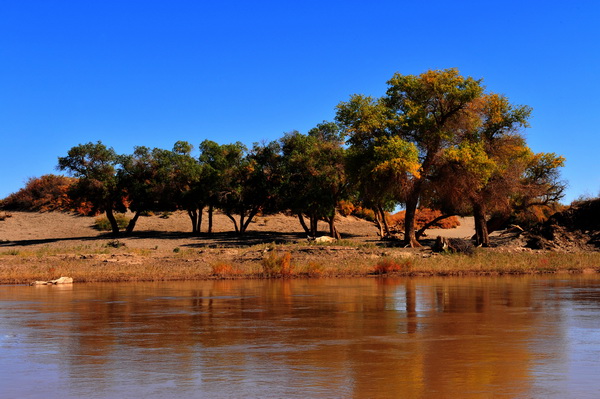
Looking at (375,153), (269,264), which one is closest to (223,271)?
(269,264)

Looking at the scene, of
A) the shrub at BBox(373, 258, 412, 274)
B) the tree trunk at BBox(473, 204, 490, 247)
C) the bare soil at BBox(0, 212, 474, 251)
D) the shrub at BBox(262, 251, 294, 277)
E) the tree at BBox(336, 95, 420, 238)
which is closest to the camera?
the shrub at BBox(262, 251, 294, 277)

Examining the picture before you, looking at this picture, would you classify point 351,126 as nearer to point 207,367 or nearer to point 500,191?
point 500,191

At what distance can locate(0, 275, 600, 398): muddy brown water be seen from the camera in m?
8.78

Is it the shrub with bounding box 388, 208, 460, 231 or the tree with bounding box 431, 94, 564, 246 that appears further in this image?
the shrub with bounding box 388, 208, 460, 231

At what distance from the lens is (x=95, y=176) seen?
64312 mm

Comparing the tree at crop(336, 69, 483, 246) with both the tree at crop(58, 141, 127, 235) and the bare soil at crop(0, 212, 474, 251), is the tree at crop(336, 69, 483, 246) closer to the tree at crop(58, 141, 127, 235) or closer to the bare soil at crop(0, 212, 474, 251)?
the bare soil at crop(0, 212, 474, 251)

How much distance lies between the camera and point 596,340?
12.3 meters

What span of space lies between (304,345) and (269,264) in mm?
19154

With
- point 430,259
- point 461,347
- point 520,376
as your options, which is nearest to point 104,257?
point 430,259

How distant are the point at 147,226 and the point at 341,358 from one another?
65671 mm

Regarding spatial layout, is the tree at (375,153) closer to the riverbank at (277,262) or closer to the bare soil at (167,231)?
the riverbank at (277,262)

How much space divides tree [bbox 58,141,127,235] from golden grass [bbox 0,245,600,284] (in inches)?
936

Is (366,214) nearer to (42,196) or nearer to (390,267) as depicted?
(42,196)

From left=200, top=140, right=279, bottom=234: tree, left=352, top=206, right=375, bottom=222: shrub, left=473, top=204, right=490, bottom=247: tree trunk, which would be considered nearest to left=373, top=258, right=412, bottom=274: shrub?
left=473, top=204, right=490, bottom=247: tree trunk
